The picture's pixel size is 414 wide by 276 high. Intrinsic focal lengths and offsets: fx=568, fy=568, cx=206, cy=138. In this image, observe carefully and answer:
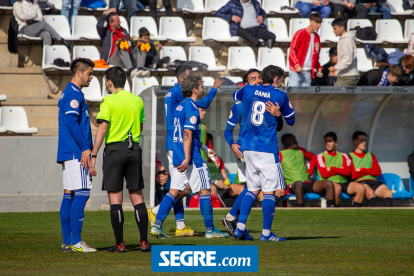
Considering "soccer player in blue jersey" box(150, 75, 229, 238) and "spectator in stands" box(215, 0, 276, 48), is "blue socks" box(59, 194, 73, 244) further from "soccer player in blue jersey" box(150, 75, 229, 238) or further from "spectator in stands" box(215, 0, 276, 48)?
"spectator in stands" box(215, 0, 276, 48)

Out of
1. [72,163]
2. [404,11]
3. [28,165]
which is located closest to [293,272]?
[72,163]

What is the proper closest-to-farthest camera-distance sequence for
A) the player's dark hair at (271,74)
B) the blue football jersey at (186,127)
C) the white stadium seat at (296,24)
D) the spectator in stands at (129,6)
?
the player's dark hair at (271,74)
the blue football jersey at (186,127)
the spectator in stands at (129,6)
the white stadium seat at (296,24)

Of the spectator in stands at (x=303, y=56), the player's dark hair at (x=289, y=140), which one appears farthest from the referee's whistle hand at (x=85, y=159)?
the spectator in stands at (x=303, y=56)

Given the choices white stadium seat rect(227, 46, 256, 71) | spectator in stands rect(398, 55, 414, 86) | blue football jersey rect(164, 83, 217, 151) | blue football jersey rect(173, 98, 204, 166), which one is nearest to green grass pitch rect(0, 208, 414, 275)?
blue football jersey rect(173, 98, 204, 166)

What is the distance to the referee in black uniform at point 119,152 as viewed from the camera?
5512 millimetres

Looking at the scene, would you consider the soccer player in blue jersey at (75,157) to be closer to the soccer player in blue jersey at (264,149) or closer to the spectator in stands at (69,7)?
the soccer player in blue jersey at (264,149)

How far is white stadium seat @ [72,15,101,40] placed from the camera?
14.6 meters

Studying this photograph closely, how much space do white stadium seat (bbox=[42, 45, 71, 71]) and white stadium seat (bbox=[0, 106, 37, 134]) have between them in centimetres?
150

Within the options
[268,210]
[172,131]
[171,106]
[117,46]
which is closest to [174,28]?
[117,46]

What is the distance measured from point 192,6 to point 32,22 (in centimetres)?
454

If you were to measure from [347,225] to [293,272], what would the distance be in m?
4.02

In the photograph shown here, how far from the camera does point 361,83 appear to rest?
12.2 metres

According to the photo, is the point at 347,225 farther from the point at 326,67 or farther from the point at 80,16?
the point at 80,16

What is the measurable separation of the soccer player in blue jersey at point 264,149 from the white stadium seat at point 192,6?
9.77 meters
